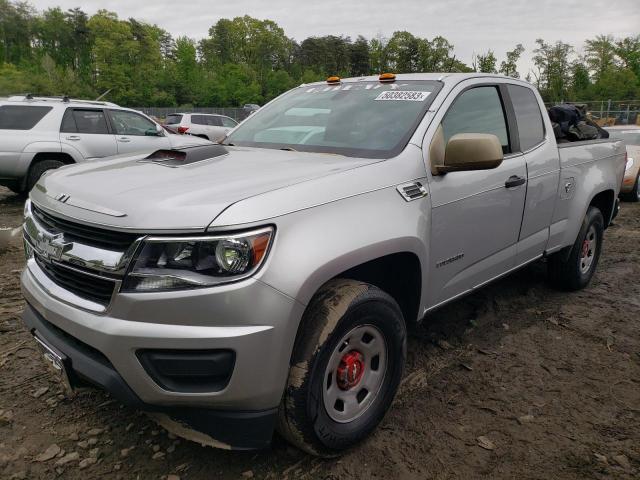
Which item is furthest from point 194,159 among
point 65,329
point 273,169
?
point 65,329

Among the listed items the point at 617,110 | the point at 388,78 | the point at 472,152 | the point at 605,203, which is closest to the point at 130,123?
the point at 388,78

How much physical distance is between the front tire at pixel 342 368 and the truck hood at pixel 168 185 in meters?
0.55

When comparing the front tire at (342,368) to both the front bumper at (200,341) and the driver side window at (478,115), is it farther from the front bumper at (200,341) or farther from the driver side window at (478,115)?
the driver side window at (478,115)

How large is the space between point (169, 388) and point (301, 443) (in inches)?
24.8

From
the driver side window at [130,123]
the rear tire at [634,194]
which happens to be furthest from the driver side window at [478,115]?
the driver side window at [130,123]

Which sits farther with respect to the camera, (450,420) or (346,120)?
(346,120)

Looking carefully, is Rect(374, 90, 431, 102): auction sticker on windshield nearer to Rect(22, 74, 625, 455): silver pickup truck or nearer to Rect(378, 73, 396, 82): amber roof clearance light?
Rect(22, 74, 625, 455): silver pickup truck

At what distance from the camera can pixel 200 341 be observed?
73.0 inches

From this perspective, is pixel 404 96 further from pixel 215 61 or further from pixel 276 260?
pixel 215 61

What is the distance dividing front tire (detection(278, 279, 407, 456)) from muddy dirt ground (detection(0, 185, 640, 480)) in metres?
0.19

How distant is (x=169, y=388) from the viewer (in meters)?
1.93

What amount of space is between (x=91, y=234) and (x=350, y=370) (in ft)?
4.08

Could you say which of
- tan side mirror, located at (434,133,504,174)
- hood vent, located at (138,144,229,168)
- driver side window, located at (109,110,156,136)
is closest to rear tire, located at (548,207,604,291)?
tan side mirror, located at (434,133,504,174)

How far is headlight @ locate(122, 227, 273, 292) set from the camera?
188 centimetres
